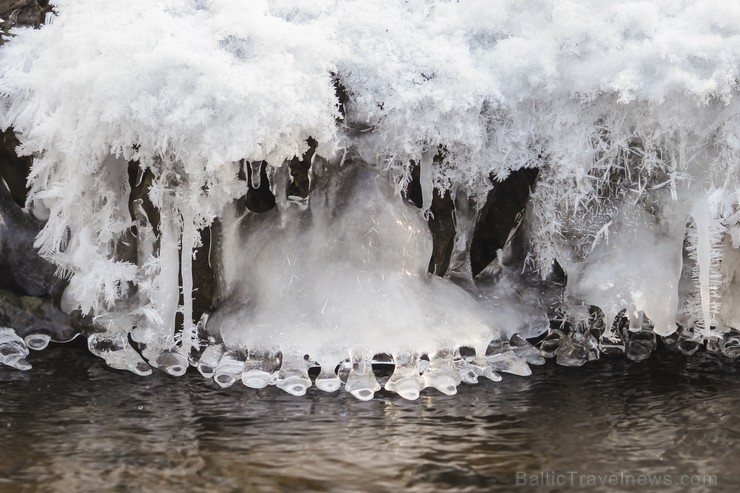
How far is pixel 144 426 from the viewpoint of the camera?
7.59ft

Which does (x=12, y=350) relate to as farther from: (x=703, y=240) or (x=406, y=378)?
(x=703, y=240)

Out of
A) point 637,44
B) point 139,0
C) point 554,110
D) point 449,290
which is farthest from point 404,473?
point 139,0

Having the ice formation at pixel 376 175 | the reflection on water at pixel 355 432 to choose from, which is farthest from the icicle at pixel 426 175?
the reflection on water at pixel 355 432

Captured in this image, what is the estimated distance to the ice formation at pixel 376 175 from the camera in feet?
8.16

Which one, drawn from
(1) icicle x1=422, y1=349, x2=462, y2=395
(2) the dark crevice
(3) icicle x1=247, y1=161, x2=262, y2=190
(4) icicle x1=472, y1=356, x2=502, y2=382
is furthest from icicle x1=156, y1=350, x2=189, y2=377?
(2) the dark crevice

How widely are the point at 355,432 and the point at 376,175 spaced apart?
91cm

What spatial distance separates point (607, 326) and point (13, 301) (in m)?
2.19

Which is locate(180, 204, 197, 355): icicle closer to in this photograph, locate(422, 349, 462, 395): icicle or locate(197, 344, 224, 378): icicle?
locate(197, 344, 224, 378): icicle

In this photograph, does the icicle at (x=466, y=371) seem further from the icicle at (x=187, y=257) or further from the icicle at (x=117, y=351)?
the icicle at (x=117, y=351)

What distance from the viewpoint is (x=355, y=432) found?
227 cm

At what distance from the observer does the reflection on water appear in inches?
77.4

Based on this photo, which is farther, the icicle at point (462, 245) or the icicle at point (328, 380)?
the icicle at point (462, 245)

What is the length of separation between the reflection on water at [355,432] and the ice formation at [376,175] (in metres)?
0.13

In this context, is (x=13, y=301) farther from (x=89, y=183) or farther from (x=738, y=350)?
(x=738, y=350)
